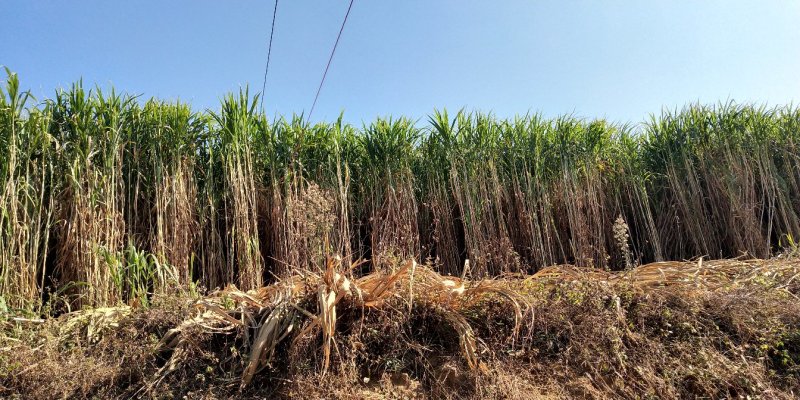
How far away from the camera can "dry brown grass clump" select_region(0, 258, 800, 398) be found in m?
1.96

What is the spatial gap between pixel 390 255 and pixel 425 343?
2.37ft

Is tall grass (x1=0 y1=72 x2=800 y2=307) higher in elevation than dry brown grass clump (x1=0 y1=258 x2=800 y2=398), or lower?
higher

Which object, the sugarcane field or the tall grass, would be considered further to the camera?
the tall grass

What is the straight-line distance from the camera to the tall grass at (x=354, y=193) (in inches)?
124

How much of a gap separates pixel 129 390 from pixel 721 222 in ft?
20.0

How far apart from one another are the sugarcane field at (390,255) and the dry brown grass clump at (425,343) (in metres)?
0.01

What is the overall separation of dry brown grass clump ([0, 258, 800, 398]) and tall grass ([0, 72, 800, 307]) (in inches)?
21.6

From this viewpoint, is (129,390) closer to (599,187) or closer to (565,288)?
(565,288)

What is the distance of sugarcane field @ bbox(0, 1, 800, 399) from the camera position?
2.02 m

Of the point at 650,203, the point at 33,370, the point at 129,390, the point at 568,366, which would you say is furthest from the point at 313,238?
the point at 650,203

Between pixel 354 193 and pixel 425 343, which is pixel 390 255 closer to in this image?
pixel 425 343

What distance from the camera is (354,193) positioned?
15.7 feet

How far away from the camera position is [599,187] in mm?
5125

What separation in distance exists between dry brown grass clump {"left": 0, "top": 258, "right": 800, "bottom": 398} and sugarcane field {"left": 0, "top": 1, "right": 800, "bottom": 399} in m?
0.01
